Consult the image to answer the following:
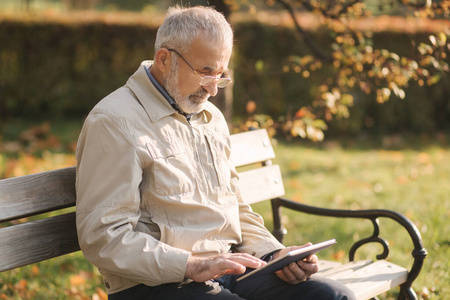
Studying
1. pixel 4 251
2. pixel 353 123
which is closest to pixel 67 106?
pixel 353 123

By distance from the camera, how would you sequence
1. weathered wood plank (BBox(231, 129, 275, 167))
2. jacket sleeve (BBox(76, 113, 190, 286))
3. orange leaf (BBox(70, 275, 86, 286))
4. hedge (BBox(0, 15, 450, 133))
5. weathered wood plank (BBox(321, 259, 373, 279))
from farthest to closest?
hedge (BBox(0, 15, 450, 133)) → orange leaf (BBox(70, 275, 86, 286)) → weathered wood plank (BBox(231, 129, 275, 167)) → weathered wood plank (BBox(321, 259, 373, 279)) → jacket sleeve (BBox(76, 113, 190, 286))

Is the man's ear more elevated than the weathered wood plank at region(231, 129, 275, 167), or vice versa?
the man's ear

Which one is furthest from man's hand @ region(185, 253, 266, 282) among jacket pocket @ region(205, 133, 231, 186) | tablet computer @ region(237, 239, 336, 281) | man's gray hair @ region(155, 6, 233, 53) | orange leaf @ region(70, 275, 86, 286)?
orange leaf @ region(70, 275, 86, 286)

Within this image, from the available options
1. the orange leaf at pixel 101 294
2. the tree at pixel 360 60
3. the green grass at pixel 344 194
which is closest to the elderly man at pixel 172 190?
the orange leaf at pixel 101 294

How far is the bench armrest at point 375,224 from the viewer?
3021mm

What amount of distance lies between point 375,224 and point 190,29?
161 centimetres

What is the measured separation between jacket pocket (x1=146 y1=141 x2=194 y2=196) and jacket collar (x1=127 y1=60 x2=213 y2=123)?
0.44 ft

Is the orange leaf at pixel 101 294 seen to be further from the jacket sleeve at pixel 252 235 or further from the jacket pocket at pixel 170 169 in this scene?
the jacket pocket at pixel 170 169

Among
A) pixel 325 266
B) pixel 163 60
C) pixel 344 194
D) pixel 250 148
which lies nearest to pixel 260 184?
pixel 250 148

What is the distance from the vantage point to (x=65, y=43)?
924 centimetres

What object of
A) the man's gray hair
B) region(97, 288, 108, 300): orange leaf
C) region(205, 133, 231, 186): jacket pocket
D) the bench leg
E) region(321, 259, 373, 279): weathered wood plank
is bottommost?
region(97, 288, 108, 300): orange leaf

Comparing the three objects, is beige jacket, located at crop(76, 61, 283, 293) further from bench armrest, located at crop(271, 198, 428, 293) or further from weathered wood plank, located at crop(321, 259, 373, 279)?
bench armrest, located at crop(271, 198, 428, 293)

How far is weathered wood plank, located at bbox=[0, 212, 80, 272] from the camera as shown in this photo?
2.32 metres

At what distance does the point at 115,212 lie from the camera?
7.29 ft
